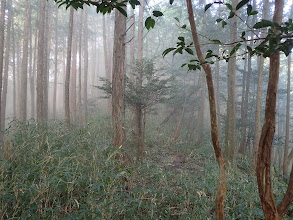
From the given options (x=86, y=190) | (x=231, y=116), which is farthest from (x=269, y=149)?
(x=231, y=116)

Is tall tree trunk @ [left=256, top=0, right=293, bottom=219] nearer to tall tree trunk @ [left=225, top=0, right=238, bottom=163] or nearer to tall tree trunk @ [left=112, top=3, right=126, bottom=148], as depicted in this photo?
tall tree trunk @ [left=112, top=3, right=126, bottom=148]

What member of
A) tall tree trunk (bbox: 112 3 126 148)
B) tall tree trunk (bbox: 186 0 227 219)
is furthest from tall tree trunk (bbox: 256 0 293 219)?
tall tree trunk (bbox: 112 3 126 148)

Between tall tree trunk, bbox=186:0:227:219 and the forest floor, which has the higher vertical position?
tall tree trunk, bbox=186:0:227:219

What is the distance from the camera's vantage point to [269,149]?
137 cm

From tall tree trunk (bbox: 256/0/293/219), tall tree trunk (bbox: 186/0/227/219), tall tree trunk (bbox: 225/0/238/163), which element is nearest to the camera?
tall tree trunk (bbox: 256/0/293/219)

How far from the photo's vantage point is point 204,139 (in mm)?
11727

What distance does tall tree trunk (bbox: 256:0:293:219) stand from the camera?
134cm

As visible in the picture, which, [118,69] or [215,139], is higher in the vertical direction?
[118,69]

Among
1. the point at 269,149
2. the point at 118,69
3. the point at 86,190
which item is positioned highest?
the point at 118,69

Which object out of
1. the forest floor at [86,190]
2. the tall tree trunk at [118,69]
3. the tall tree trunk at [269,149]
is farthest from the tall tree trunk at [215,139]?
the tall tree trunk at [118,69]

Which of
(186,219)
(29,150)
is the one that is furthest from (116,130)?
(186,219)

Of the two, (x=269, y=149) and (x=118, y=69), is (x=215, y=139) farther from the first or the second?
(x=118, y=69)

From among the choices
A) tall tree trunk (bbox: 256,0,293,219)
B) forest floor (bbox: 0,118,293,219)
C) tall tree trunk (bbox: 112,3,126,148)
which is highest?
tall tree trunk (bbox: 112,3,126,148)

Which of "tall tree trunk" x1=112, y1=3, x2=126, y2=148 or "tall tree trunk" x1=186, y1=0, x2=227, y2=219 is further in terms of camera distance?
"tall tree trunk" x1=112, y1=3, x2=126, y2=148
